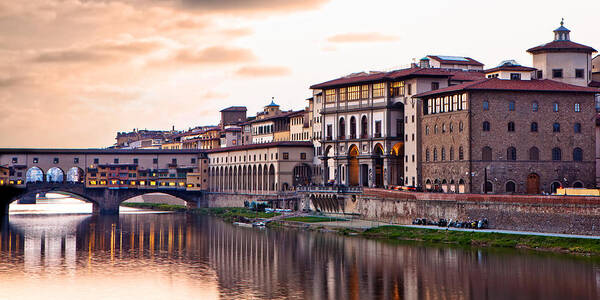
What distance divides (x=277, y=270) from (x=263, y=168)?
76831 millimetres

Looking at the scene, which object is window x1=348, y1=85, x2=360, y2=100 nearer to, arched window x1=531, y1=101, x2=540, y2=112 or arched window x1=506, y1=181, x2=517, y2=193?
arched window x1=531, y1=101, x2=540, y2=112

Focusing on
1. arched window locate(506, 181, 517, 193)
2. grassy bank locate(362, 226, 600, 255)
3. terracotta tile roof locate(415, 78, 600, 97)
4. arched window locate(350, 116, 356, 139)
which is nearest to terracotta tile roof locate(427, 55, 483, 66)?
arched window locate(350, 116, 356, 139)

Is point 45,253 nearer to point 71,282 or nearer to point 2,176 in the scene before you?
point 71,282

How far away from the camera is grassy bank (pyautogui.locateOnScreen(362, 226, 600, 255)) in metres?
70.5

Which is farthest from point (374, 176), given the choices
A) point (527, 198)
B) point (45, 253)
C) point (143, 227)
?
point (45, 253)

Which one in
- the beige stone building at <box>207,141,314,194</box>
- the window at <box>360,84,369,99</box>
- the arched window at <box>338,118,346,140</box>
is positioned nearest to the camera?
the window at <box>360,84,369,99</box>

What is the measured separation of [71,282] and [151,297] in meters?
9.34

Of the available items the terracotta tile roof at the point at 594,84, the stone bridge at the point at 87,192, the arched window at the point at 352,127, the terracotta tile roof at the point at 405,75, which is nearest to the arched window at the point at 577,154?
the terracotta tile roof at the point at 594,84

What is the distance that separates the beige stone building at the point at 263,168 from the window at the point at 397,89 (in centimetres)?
2652

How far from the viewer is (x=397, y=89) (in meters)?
116

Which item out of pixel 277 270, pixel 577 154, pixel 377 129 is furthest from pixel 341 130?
pixel 277 270

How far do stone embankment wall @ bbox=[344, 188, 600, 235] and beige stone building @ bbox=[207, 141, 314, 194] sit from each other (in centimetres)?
3492

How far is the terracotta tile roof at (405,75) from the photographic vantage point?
111m

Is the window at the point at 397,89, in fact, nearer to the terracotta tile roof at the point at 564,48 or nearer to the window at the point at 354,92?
the window at the point at 354,92
